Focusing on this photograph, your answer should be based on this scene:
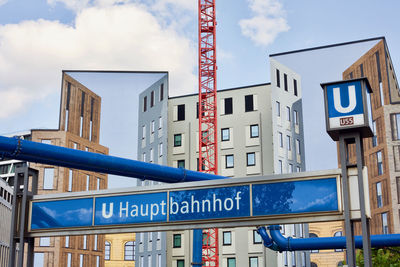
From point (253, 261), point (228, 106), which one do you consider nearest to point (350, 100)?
point (253, 261)

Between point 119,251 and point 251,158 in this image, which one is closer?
point 251,158

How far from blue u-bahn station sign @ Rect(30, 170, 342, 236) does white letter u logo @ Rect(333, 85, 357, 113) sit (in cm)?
94

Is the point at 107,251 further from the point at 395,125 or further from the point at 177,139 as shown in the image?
the point at 395,125

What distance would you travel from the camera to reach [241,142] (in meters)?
71.1

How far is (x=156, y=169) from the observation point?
17.9 m

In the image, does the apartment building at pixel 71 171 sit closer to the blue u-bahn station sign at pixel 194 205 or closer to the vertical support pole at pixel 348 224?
the blue u-bahn station sign at pixel 194 205

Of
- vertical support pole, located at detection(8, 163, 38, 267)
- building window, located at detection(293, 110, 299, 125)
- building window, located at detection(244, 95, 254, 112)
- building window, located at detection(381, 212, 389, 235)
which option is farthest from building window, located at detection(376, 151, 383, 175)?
vertical support pole, located at detection(8, 163, 38, 267)

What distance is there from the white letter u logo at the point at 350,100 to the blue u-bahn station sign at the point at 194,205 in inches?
37.0

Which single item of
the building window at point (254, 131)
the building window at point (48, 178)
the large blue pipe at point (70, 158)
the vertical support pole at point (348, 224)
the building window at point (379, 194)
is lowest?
the vertical support pole at point (348, 224)

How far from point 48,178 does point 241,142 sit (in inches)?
1085

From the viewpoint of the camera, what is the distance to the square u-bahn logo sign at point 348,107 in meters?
8.70

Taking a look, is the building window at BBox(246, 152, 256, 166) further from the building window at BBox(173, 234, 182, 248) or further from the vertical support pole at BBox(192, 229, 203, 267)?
the vertical support pole at BBox(192, 229, 203, 267)

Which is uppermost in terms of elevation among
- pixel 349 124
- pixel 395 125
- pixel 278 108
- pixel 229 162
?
pixel 278 108

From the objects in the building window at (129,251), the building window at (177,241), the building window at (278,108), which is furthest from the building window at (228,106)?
the building window at (129,251)
